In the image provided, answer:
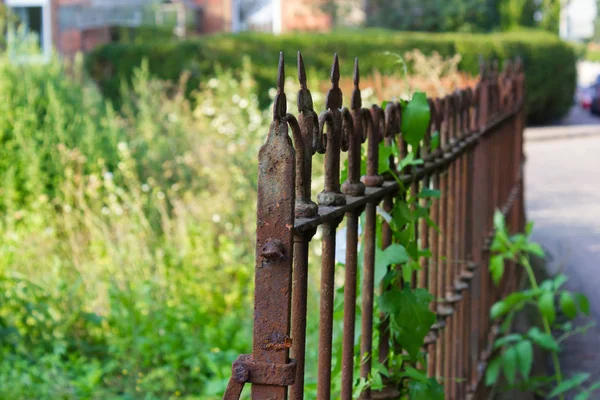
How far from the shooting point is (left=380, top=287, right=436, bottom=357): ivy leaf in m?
1.74

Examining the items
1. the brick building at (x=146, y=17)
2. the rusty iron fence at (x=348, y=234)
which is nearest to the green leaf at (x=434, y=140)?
the rusty iron fence at (x=348, y=234)

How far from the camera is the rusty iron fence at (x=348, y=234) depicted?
1.18 metres

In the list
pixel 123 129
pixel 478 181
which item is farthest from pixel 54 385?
pixel 123 129

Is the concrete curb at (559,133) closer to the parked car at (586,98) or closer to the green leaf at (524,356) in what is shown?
the parked car at (586,98)

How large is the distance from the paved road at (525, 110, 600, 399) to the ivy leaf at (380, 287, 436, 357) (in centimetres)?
219

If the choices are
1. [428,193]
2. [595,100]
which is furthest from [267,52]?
[428,193]

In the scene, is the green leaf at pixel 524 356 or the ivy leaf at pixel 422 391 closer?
the ivy leaf at pixel 422 391

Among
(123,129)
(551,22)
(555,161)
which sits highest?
(551,22)

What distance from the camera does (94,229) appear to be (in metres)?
5.12

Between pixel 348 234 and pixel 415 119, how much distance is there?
1.55 ft

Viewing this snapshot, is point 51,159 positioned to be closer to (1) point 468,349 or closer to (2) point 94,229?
(2) point 94,229

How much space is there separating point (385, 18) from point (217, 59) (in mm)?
9890

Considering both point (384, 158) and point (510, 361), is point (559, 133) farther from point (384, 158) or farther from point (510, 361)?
point (384, 158)

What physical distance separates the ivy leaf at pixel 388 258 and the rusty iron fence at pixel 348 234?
0.03m
